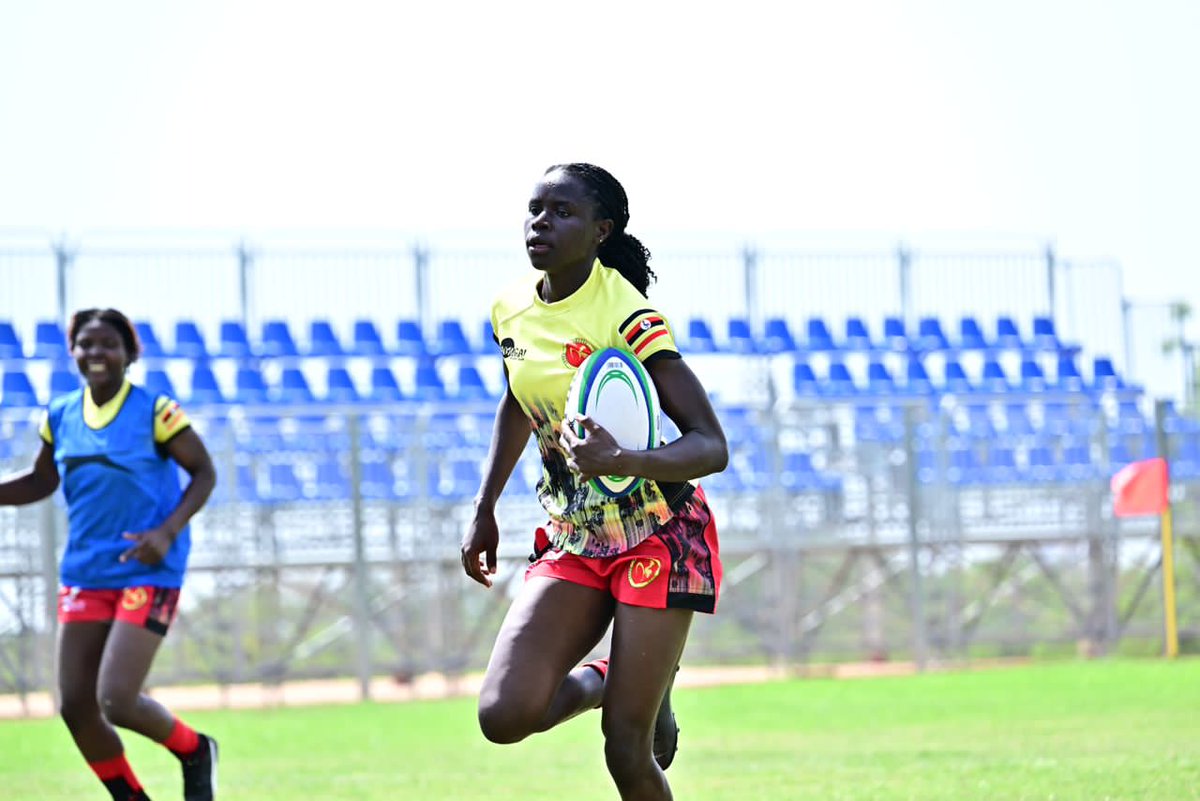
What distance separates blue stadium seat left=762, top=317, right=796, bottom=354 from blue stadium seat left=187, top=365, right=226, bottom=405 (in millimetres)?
6264

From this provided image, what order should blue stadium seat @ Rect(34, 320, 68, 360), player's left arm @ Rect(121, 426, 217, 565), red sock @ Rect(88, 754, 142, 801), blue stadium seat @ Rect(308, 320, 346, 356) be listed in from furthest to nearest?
blue stadium seat @ Rect(308, 320, 346, 356) < blue stadium seat @ Rect(34, 320, 68, 360) < red sock @ Rect(88, 754, 142, 801) < player's left arm @ Rect(121, 426, 217, 565)

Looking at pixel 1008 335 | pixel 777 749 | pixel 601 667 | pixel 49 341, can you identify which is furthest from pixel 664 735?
pixel 1008 335

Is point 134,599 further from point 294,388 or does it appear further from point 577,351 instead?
point 294,388

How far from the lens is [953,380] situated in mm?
24078

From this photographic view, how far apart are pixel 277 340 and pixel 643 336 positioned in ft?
55.0

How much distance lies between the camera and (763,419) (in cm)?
1819

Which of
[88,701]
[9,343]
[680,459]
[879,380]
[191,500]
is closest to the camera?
[680,459]

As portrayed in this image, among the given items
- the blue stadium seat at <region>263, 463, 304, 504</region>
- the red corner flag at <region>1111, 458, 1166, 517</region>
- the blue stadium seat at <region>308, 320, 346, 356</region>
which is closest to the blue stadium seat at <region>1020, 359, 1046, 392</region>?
the red corner flag at <region>1111, 458, 1166, 517</region>

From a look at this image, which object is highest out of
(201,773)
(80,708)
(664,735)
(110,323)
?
(110,323)

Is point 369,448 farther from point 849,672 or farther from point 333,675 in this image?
point 849,672

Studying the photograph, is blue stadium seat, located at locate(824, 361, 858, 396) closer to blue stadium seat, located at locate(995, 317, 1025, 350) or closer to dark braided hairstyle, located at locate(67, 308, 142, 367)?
blue stadium seat, located at locate(995, 317, 1025, 350)

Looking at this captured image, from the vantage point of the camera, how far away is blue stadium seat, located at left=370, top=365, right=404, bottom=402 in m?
21.7

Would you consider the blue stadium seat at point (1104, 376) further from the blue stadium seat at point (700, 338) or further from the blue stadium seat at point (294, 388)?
the blue stadium seat at point (294, 388)

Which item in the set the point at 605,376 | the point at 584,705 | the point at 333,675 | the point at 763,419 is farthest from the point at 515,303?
the point at 763,419
